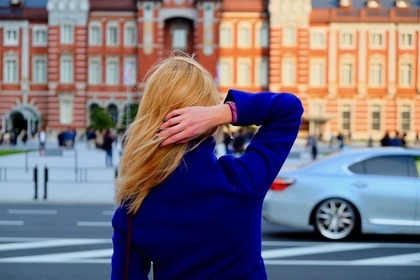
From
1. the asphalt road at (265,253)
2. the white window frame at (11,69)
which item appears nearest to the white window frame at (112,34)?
the white window frame at (11,69)

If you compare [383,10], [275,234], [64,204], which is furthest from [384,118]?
[275,234]

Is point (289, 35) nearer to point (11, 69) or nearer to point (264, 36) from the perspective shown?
point (264, 36)

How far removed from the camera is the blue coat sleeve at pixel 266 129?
2.96m

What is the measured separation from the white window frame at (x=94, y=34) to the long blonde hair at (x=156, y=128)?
5879cm

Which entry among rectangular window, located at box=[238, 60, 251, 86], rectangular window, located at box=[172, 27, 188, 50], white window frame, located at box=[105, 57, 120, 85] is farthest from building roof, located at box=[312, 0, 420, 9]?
white window frame, located at box=[105, 57, 120, 85]

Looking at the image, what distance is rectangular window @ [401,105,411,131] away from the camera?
5978cm

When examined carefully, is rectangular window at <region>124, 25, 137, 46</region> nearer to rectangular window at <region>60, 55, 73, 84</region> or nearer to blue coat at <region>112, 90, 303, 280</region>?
rectangular window at <region>60, 55, 73, 84</region>

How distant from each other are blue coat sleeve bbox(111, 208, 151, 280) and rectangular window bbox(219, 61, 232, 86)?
189ft

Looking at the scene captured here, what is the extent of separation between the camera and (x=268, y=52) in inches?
2360

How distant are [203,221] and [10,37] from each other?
60.9 m

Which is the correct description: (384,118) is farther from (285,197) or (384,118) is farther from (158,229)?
(158,229)

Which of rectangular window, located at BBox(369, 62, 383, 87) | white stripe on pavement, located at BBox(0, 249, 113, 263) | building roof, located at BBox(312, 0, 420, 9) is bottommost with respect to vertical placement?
white stripe on pavement, located at BBox(0, 249, 113, 263)

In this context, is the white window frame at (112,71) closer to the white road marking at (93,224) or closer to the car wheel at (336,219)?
the white road marking at (93,224)

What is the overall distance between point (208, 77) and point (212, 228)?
532 mm
